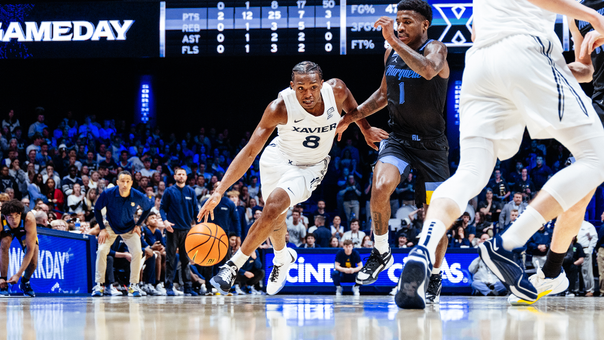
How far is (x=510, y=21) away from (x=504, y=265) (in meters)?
1.14

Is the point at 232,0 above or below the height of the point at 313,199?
above

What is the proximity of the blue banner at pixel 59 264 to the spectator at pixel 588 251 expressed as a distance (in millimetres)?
8122

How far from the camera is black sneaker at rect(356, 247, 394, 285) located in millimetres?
4324

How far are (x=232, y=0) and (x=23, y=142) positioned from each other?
20.9 feet

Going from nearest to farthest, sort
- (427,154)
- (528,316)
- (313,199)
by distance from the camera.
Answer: (528,316)
(427,154)
(313,199)

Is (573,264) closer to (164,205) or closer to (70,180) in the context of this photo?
(164,205)

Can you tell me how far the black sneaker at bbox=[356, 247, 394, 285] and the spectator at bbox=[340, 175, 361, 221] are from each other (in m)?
9.44

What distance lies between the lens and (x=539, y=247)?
1037 centimetres

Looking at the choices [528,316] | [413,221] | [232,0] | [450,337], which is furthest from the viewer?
[232,0]

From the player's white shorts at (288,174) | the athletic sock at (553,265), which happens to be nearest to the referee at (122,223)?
the player's white shorts at (288,174)

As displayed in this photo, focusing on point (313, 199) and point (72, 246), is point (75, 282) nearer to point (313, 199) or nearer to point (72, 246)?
point (72, 246)

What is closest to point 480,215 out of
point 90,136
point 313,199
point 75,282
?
point 313,199

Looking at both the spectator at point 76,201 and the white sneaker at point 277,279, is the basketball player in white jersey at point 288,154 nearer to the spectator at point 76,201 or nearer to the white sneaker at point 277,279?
the white sneaker at point 277,279

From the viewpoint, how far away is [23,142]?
14906 millimetres
